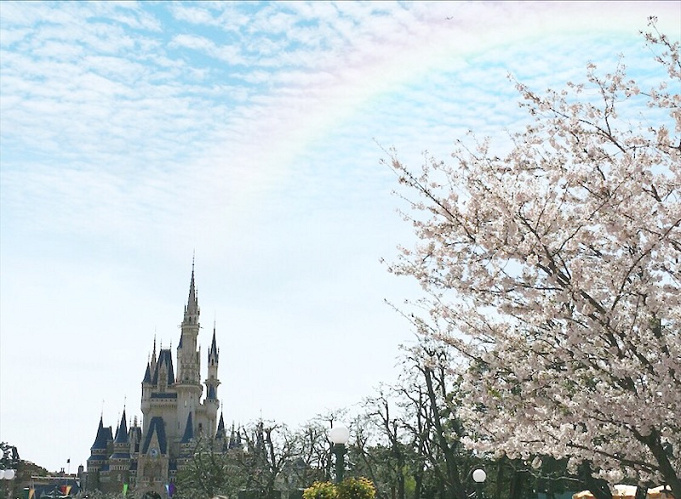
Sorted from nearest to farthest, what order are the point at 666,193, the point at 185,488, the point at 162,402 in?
the point at 666,193
the point at 185,488
the point at 162,402

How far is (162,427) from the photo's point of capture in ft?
338

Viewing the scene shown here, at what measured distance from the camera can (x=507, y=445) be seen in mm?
9312

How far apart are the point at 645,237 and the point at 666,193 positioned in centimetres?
80

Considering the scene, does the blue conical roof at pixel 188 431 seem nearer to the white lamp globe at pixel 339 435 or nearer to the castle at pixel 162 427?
the castle at pixel 162 427

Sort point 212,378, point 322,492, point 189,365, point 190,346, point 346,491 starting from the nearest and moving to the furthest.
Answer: point 346,491, point 322,492, point 189,365, point 190,346, point 212,378

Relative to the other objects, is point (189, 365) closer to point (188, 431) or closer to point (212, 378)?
point (212, 378)

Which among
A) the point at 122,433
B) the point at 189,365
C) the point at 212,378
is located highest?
the point at 189,365

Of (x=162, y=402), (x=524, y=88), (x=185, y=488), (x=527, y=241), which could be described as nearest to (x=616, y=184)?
(x=527, y=241)

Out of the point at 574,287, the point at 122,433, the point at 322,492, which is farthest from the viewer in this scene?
the point at 122,433

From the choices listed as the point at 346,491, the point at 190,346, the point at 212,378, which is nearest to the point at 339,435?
the point at 346,491

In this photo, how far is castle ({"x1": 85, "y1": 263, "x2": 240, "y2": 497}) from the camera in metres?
98.4

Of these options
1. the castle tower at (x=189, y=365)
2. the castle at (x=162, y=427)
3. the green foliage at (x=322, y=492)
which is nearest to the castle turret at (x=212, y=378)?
the castle at (x=162, y=427)

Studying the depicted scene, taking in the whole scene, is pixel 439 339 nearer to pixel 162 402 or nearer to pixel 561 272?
pixel 561 272

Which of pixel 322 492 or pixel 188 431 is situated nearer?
pixel 322 492
